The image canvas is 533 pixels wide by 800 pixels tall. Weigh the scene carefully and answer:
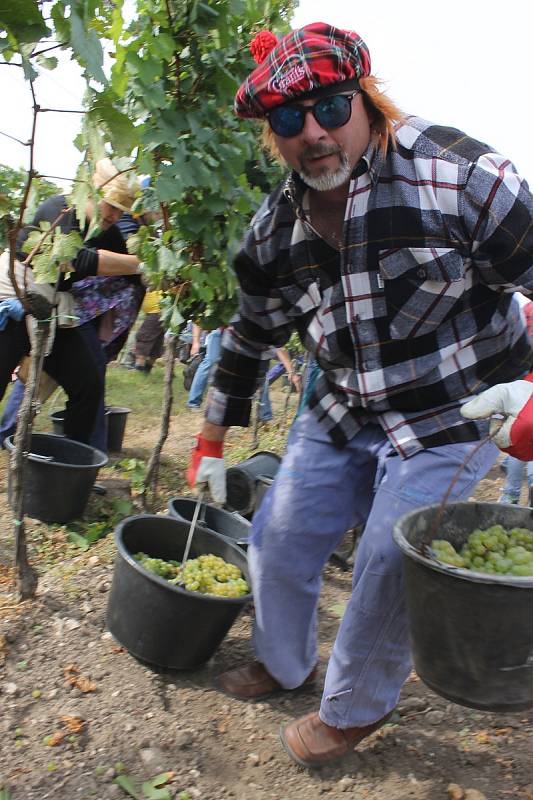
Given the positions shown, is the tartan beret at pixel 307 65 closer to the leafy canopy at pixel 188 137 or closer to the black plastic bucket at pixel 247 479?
the leafy canopy at pixel 188 137

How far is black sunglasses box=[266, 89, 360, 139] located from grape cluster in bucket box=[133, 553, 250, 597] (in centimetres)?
155

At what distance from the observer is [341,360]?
216cm

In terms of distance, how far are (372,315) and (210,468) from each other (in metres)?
0.96

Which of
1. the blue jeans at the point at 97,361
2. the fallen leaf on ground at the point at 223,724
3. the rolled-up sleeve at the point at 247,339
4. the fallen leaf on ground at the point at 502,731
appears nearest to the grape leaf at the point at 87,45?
the rolled-up sleeve at the point at 247,339

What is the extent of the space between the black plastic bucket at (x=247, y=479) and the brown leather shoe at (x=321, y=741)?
228 cm

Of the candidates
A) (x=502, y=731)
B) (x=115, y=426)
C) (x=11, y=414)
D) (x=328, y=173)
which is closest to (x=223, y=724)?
(x=502, y=731)

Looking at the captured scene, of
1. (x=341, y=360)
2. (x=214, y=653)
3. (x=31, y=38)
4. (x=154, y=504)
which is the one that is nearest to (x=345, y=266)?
(x=341, y=360)

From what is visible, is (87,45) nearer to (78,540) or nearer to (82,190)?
(82,190)

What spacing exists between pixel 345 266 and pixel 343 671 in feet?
3.84

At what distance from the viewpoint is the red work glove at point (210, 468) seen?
105 inches

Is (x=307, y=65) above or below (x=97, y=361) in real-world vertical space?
above

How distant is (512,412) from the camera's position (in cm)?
174

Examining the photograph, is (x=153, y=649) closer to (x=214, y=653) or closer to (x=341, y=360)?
(x=214, y=653)

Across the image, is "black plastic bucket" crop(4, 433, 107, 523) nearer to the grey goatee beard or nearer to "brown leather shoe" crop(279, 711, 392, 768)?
"brown leather shoe" crop(279, 711, 392, 768)
